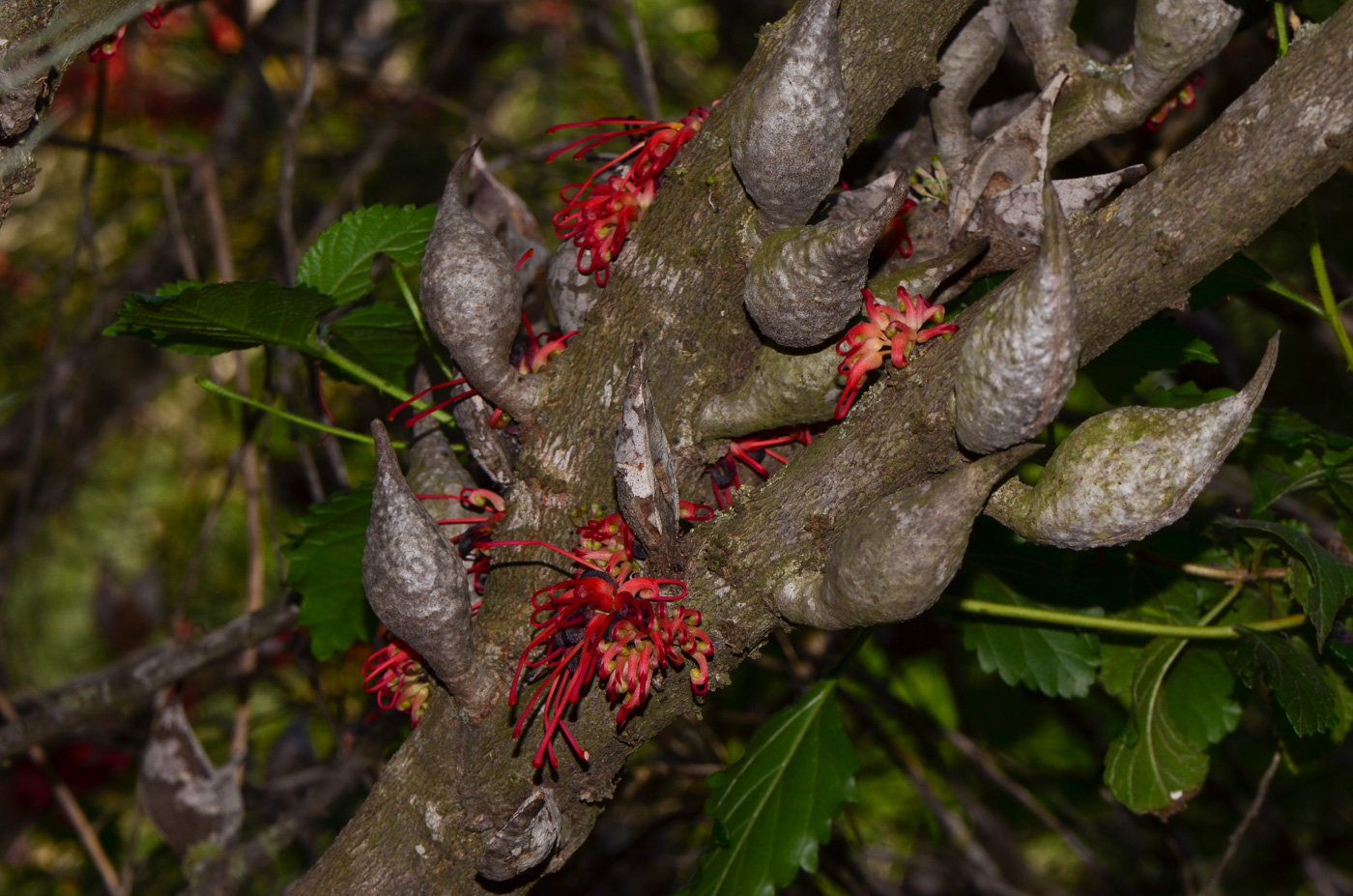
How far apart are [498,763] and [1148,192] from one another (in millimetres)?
1272

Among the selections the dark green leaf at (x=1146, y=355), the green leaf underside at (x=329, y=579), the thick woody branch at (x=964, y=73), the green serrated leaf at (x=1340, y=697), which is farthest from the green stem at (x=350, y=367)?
the green serrated leaf at (x=1340, y=697)

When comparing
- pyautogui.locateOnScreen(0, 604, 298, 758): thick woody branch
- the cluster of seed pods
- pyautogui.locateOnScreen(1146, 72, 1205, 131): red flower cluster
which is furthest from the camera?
pyautogui.locateOnScreen(0, 604, 298, 758): thick woody branch

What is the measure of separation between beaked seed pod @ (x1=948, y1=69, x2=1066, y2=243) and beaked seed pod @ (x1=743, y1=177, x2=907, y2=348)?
25 centimetres

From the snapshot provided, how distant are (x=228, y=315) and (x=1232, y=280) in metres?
2.00

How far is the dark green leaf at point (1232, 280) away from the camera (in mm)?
2016

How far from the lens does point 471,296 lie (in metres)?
1.62

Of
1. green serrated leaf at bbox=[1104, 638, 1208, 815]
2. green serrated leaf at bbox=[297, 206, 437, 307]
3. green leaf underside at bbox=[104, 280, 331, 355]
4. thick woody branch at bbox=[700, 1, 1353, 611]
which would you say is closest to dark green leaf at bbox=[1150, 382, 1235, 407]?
green serrated leaf at bbox=[1104, 638, 1208, 815]

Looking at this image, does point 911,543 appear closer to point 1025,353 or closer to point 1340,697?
point 1025,353

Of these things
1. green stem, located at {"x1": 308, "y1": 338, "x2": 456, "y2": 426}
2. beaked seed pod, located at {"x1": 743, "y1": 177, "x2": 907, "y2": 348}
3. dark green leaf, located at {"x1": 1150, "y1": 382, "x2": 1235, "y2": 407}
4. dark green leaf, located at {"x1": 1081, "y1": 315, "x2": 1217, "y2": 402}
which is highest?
green stem, located at {"x1": 308, "y1": 338, "x2": 456, "y2": 426}

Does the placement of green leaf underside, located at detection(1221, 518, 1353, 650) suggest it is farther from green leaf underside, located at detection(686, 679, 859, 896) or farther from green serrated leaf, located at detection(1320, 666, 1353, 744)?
green leaf underside, located at detection(686, 679, 859, 896)

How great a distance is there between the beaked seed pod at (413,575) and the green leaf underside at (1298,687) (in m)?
1.43

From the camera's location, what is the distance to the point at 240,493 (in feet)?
18.2

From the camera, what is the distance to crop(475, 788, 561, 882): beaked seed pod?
5.02 ft

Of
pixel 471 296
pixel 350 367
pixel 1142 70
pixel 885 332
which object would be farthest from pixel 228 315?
pixel 1142 70
